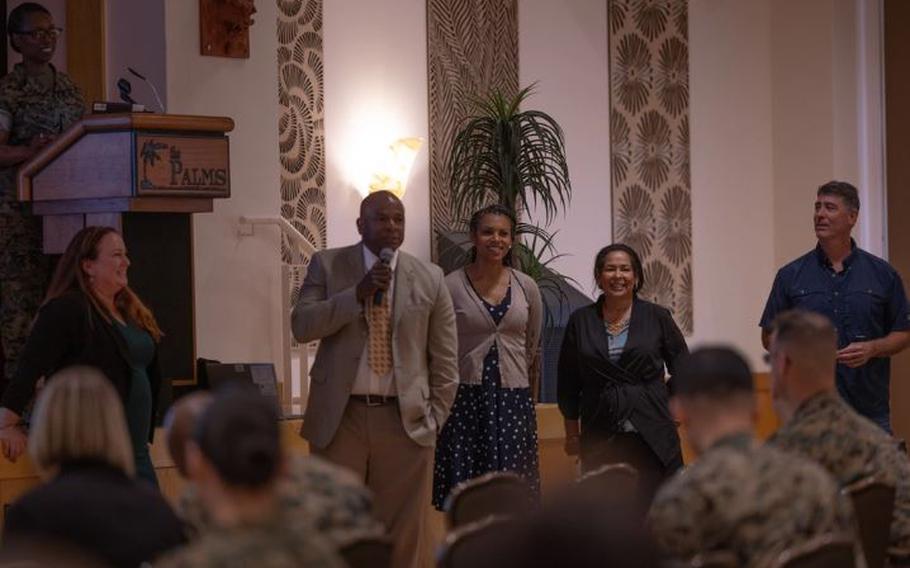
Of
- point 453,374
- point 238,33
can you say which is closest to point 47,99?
point 238,33

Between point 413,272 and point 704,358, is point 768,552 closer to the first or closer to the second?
point 704,358

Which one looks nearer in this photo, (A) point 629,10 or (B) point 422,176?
(B) point 422,176

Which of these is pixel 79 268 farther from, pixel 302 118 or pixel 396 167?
pixel 396 167

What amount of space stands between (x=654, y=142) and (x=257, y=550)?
830 centimetres

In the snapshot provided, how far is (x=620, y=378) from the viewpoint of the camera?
19.7ft

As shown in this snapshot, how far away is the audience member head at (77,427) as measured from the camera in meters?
3.40

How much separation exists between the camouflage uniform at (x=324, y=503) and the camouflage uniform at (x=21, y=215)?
10.7ft

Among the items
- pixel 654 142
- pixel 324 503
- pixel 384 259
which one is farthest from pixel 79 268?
pixel 654 142

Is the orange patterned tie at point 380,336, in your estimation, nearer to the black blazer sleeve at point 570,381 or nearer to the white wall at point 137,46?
the black blazer sleeve at point 570,381

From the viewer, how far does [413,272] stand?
5.82m

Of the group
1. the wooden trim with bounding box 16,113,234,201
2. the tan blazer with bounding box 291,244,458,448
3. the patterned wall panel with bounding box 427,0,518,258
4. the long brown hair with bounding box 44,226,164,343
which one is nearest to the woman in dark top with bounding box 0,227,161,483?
the long brown hair with bounding box 44,226,164,343

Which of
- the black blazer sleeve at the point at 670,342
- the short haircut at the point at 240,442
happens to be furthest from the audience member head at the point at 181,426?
the black blazer sleeve at the point at 670,342

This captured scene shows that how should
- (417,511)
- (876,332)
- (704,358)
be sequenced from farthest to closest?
(876,332)
(417,511)
(704,358)

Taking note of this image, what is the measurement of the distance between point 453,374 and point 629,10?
5.21m
